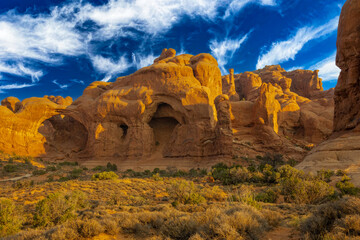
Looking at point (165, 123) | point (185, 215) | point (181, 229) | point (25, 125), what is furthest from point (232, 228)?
point (25, 125)

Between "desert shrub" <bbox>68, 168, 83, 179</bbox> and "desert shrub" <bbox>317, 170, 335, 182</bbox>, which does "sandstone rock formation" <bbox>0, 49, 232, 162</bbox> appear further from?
"desert shrub" <bbox>317, 170, 335, 182</bbox>

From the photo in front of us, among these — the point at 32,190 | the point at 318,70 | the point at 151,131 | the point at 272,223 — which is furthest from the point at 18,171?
the point at 318,70

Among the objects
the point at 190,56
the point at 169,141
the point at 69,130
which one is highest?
the point at 190,56

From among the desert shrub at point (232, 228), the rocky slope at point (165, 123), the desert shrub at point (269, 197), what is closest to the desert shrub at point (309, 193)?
the desert shrub at point (269, 197)

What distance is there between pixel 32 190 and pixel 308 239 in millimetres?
14126

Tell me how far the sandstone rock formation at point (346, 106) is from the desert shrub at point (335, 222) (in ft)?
39.0

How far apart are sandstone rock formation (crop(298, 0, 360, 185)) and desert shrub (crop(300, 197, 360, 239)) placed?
11.9m

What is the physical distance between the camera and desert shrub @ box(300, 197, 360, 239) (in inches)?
147

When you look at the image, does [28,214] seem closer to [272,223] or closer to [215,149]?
[272,223]

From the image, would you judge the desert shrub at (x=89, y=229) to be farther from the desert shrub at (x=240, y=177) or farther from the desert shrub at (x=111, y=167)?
the desert shrub at (x=111, y=167)

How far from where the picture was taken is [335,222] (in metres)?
4.15

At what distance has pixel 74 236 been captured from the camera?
4867 millimetres

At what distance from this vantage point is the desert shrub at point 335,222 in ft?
12.3

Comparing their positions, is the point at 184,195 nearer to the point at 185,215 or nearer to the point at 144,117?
the point at 185,215
